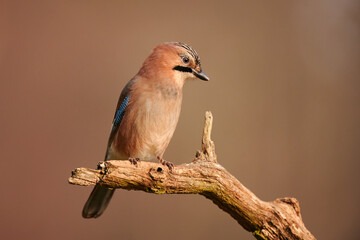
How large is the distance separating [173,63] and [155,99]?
10.4 inches

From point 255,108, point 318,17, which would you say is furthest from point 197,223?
point 318,17

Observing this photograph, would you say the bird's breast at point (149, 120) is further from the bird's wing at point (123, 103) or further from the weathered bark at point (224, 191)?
the weathered bark at point (224, 191)

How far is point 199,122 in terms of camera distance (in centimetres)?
406

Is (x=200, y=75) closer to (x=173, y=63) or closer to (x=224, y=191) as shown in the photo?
A: (x=173, y=63)

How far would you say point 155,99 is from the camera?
2678mm

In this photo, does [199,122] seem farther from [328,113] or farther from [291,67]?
[328,113]

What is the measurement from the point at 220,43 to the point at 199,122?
83 cm

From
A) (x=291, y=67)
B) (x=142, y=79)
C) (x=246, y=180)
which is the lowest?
(x=246, y=180)

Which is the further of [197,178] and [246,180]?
[246,180]

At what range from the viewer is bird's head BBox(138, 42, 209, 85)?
8.81ft

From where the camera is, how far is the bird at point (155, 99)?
2.68 metres

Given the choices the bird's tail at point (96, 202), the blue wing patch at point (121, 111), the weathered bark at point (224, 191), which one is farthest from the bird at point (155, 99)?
the weathered bark at point (224, 191)

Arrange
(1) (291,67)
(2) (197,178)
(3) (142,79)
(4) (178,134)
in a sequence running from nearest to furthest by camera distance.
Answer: (2) (197,178) → (3) (142,79) → (4) (178,134) → (1) (291,67)

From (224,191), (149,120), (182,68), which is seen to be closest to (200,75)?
(182,68)
